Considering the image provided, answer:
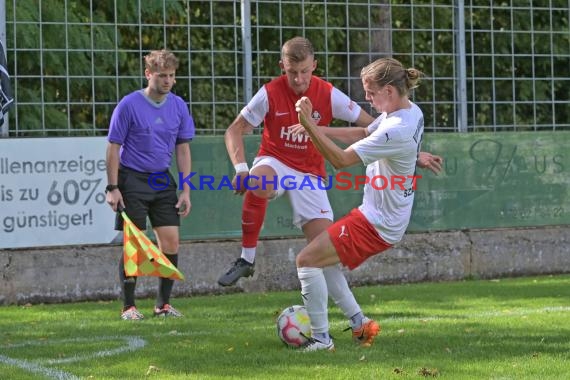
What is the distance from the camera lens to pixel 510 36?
14.2 meters

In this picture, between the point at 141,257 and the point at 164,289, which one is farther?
the point at 164,289

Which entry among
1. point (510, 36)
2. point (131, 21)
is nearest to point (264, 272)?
point (131, 21)

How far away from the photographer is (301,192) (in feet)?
28.7

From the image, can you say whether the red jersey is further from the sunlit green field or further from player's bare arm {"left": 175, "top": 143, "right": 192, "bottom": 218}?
player's bare arm {"left": 175, "top": 143, "right": 192, "bottom": 218}

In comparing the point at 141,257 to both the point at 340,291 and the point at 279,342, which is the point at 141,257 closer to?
the point at 279,342

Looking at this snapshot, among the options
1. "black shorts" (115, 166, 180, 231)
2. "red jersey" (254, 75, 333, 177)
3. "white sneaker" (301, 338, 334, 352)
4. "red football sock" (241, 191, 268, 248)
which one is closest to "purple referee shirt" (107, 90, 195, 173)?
"black shorts" (115, 166, 180, 231)

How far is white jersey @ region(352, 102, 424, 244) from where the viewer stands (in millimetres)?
7441

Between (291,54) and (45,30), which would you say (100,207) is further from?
(291,54)

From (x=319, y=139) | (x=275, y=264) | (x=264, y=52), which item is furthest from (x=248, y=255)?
(x=264, y=52)

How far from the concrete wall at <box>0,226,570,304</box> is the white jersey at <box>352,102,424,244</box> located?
5.03 metres

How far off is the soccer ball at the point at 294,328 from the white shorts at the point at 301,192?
935 millimetres

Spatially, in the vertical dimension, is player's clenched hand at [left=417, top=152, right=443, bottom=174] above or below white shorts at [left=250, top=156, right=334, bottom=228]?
above

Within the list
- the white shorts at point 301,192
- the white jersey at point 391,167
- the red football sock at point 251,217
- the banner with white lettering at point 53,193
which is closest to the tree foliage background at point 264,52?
the banner with white lettering at point 53,193

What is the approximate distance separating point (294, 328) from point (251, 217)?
149cm
